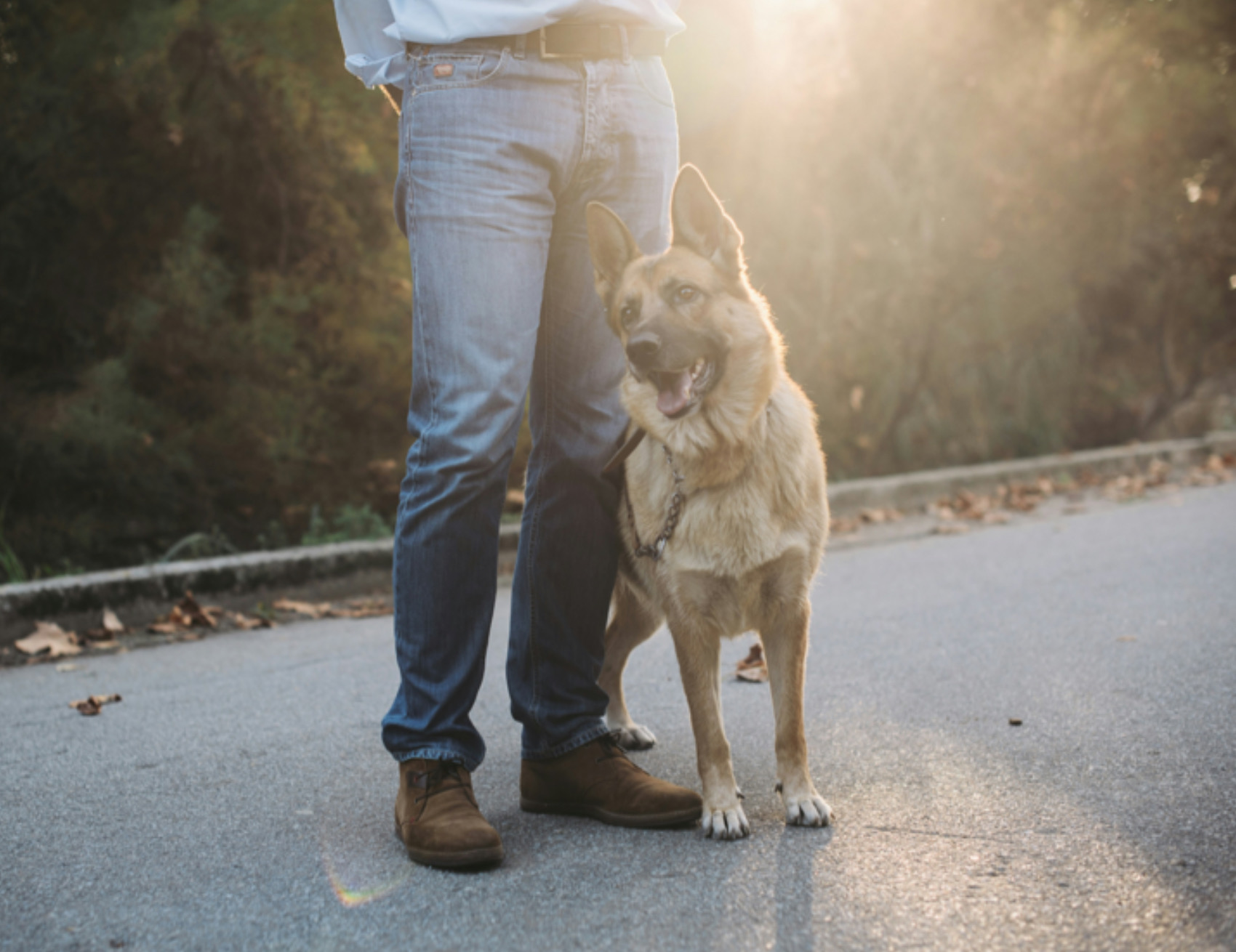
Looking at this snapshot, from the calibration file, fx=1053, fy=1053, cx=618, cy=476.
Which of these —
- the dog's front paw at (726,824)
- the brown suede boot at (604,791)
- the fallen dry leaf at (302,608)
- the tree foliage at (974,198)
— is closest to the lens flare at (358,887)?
the brown suede boot at (604,791)

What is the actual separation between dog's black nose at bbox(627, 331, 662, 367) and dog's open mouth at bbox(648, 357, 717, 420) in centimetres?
5

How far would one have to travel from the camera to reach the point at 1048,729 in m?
2.77

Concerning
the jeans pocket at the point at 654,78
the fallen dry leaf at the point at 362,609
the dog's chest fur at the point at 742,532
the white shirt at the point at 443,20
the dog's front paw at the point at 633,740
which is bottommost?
the fallen dry leaf at the point at 362,609

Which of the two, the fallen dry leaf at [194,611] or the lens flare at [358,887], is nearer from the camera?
the lens flare at [358,887]

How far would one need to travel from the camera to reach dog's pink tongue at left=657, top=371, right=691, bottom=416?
2.51m

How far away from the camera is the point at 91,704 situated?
341 centimetres

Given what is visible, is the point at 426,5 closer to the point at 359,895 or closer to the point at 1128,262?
the point at 359,895

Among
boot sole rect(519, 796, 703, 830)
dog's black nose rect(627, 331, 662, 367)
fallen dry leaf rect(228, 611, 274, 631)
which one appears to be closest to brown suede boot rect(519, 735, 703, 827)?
boot sole rect(519, 796, 703, 830)

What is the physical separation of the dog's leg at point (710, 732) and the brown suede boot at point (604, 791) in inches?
2.4

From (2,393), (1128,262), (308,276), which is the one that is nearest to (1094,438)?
(1128,262)

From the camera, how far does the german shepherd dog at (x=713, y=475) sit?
238cm

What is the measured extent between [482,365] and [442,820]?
0.94 meters

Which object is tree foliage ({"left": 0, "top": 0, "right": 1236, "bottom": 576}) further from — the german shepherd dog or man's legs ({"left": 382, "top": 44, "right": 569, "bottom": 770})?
man's legs ({"left": 382, "top": 44, "right": 569, "bottom": 770})

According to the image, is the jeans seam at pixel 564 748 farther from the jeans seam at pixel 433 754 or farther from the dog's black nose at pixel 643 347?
the dog's black nose at pixel 643 347
